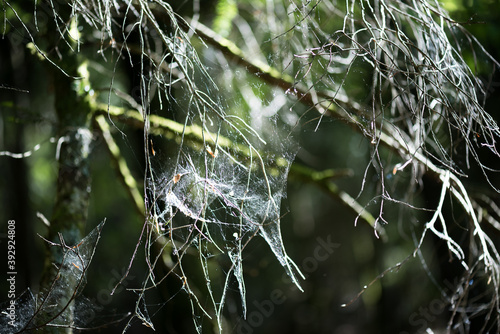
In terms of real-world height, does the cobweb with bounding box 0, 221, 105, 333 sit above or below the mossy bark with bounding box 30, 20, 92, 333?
below

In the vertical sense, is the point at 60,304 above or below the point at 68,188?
below

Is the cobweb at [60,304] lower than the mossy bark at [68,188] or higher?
lower

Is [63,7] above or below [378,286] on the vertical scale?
above

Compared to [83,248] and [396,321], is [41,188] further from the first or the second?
[83,248]

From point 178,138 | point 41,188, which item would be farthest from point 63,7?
point 41,188

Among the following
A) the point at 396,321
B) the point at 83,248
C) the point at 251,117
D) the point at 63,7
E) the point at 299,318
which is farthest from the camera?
the point at 299,318

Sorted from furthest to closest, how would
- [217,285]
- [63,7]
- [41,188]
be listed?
[41,188]
[217,285]
[63,7]

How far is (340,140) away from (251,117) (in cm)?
1141

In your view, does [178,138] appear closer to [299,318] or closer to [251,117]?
[251,117]

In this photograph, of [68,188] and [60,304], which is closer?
[60,304]

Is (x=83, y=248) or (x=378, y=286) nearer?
(x=83, y=248)

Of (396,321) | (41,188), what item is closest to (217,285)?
(396,321)

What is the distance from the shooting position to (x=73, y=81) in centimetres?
317

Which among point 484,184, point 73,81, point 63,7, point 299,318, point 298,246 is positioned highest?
point 63,7
